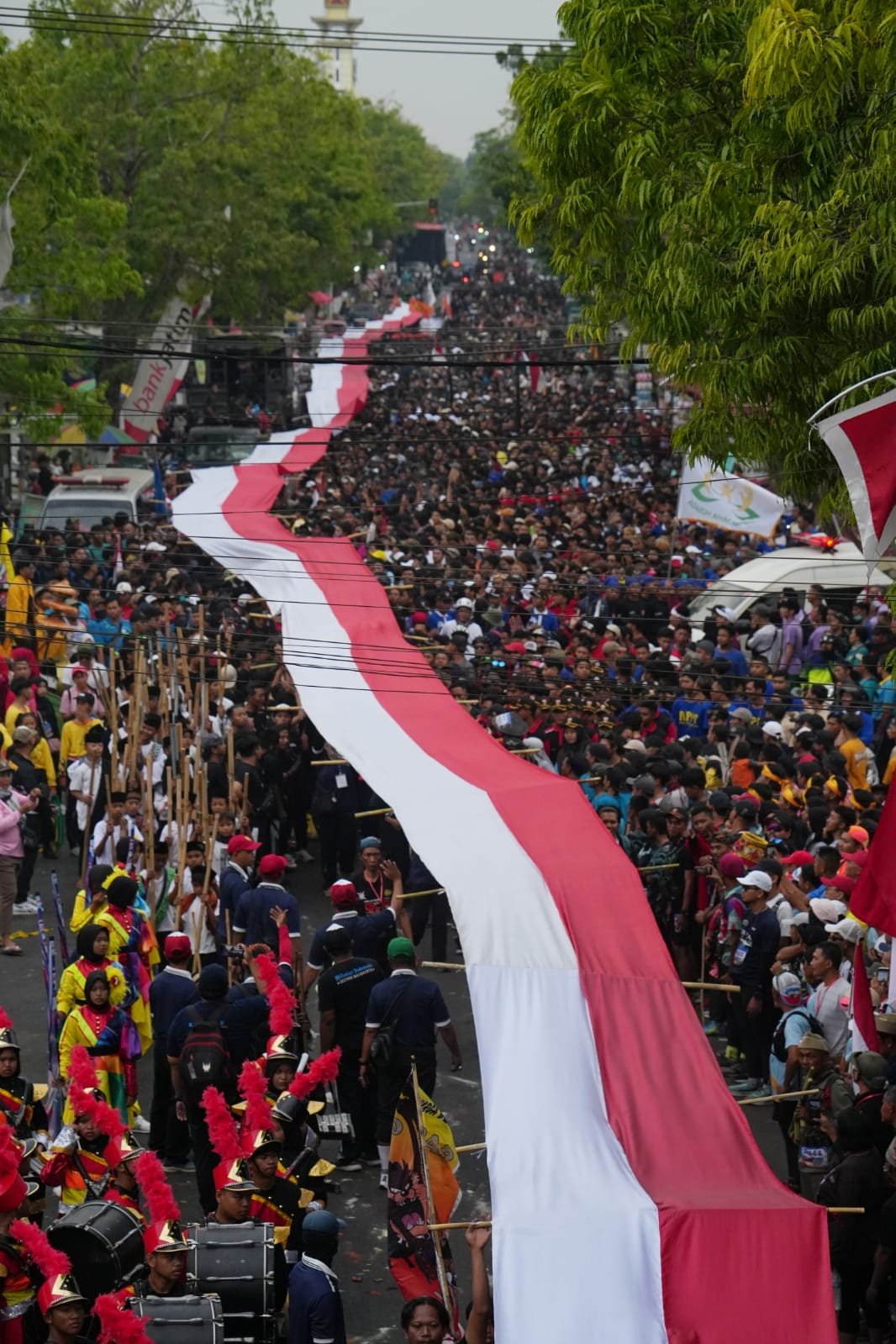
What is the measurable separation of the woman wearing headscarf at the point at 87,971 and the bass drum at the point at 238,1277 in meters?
2.88

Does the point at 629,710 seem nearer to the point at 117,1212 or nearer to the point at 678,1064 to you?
the point at 678,1064

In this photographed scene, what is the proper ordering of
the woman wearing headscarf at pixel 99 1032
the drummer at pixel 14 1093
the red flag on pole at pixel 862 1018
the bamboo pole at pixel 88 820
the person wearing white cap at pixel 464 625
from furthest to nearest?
the person wearing white cap at pixel 464 625 → the bamboo pole at pixel 88 820 → the woman wearing headscarf at pixel 99 1032 → the red flag on pole at pixel 862 1018 → the drummer at pixel 14 1093

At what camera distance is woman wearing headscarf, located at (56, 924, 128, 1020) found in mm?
10047

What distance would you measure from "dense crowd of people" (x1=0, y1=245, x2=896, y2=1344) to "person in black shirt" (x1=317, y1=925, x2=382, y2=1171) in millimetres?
17

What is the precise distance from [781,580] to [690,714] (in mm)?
4953

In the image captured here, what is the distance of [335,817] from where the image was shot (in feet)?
49.9

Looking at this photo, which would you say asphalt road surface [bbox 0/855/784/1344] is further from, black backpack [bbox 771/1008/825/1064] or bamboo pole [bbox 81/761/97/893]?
black backpack [bbox 771/1008/825/1064]

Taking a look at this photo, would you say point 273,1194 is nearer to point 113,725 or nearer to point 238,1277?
point 238,1277

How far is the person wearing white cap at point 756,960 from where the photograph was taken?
1072cm

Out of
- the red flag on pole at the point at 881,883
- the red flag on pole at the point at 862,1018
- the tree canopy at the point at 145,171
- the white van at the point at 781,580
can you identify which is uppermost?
the tree canopy at the point at 145,171

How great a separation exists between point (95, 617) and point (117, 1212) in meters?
12.4

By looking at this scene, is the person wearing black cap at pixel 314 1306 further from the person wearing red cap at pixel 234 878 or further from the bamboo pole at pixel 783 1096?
the person wearing red cap at pixel 234 878

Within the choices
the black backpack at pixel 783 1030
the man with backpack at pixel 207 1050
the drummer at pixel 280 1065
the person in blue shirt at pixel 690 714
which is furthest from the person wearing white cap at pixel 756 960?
the person in blue shirt at pixel 690 714

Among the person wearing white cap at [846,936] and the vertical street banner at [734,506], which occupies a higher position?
the vertical street banner at [734,506]
